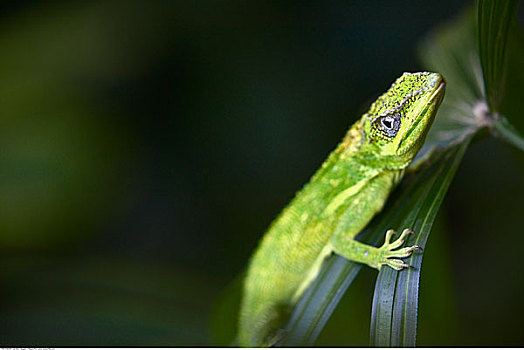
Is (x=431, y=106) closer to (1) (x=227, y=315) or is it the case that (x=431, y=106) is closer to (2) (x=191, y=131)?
(1) (x=227, y=315)

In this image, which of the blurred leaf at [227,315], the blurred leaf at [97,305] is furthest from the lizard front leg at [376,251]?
the blurred leaf at [97,305]

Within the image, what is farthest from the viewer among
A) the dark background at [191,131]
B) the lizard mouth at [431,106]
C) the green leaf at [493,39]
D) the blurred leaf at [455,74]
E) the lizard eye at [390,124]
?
the dark background at [191,131]

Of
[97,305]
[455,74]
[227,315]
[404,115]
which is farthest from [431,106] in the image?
[97,305]

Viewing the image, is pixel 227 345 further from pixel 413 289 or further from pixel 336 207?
pixel 413 289

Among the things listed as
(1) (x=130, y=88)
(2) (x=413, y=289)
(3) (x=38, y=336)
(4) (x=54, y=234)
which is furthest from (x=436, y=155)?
(4) (x=54, y=234)

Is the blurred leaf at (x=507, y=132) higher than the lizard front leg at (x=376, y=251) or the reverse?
higher

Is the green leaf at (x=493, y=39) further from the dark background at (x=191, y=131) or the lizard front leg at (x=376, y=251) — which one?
the dark background at (x=191, y=131)
